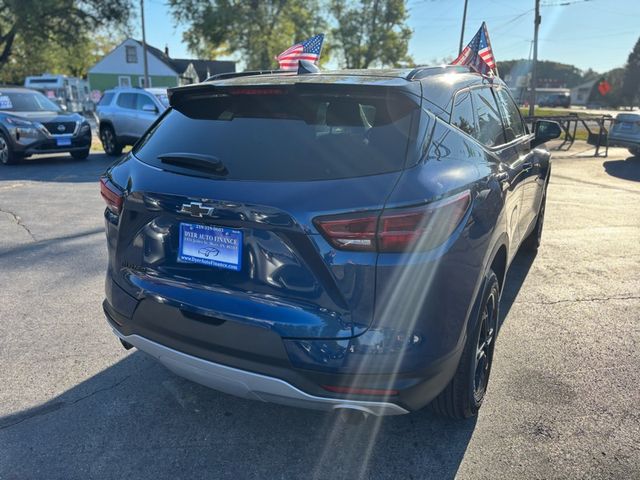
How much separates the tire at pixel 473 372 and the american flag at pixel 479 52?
5.26 meters

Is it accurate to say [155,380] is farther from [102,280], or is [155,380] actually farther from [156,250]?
[102,280]

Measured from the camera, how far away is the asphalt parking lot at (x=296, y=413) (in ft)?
7.95

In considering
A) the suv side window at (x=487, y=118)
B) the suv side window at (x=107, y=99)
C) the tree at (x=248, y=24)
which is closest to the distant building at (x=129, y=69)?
the tree at (x=248, y=24)

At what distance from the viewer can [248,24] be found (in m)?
37.1

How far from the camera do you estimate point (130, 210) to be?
2.47 meters

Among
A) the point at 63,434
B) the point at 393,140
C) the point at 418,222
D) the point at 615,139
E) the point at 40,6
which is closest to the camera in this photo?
the point at 418,222

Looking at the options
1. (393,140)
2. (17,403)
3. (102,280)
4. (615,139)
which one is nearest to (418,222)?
(393,140)

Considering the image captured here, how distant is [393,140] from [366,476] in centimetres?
154

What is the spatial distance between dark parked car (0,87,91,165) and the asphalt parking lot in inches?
324

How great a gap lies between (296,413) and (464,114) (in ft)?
6.24

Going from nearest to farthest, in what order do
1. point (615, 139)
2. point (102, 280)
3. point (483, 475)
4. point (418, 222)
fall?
1. point (418, 222)
2. point (483, 475)
3. point (102, 280)
4. point (615, 139)

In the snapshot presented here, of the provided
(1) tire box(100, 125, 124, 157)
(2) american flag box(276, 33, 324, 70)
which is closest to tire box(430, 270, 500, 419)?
(2) american flag box(276, 33, 324, 70)

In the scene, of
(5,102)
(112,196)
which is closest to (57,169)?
(5,102)

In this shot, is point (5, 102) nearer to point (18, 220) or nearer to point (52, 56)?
point (18, 220)
